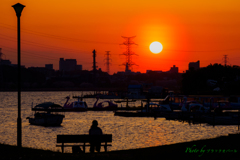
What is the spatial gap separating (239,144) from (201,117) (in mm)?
44683

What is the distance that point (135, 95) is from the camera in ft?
613

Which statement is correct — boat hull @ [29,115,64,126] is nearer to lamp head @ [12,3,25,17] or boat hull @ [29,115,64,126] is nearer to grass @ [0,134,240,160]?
grass @ [0,134,240,160]

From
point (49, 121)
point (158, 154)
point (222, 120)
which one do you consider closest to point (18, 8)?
point (158, 154)

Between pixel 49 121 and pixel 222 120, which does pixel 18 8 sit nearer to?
pixel 49 121

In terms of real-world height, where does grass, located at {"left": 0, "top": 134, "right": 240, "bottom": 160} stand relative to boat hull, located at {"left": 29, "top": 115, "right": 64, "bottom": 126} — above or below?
above

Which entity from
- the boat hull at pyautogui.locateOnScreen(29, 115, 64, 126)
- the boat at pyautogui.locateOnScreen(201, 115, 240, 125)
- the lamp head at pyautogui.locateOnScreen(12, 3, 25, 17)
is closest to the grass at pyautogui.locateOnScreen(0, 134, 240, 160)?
the lamp head at pyautogui.locateOnScreen(12, 3, 25, 17)

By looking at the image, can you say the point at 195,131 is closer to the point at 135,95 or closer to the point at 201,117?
the point at 201,117

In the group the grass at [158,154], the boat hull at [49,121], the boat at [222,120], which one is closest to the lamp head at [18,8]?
the grass at [158,154]

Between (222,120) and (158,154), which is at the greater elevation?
(158,154)

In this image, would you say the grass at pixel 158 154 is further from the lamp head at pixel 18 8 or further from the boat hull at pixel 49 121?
the boat hull at pixel 49 121

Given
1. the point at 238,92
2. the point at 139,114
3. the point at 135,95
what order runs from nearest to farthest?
the point at 139,114 < the point at 238,92 < the point at 135,95

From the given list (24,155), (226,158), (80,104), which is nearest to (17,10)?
(24,155)

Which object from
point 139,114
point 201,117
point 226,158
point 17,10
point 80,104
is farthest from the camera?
point 80,104

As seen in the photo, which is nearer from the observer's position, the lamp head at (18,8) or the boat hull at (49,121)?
the lamp head at (18,8)
